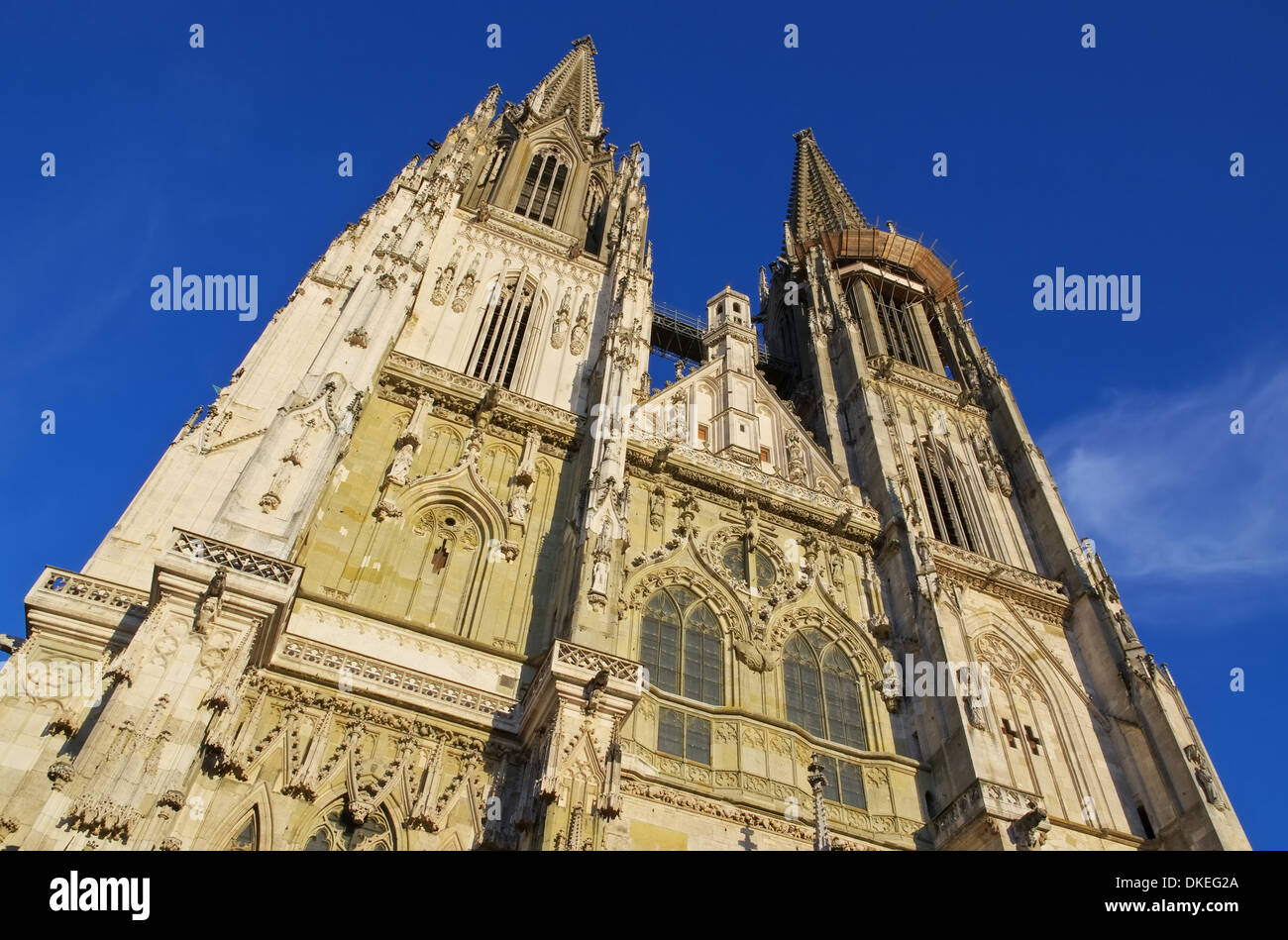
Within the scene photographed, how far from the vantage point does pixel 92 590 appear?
530 inches

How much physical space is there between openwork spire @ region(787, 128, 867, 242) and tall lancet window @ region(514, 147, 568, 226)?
1121 centimetres

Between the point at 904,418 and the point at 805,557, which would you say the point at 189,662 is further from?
the point at 904,418

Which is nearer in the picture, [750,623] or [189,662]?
[189,662]

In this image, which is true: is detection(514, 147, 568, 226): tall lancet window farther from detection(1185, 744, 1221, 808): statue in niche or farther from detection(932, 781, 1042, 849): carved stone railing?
detection(1185, 744, 1221, 808): statue in niche

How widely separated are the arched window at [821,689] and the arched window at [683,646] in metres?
1.51

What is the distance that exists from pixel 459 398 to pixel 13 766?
10866 mm

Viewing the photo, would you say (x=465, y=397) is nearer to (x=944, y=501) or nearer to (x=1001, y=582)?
(x=1001, y=582)

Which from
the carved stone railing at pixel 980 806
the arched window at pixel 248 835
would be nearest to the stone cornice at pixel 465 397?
the arched window at pixel 248 835

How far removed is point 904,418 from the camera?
1081 inches

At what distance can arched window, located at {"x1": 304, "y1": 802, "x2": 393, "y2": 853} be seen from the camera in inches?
489

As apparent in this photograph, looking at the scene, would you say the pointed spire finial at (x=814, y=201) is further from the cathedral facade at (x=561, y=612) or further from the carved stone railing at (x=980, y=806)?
the carved stone railing at (x=980, y=806)

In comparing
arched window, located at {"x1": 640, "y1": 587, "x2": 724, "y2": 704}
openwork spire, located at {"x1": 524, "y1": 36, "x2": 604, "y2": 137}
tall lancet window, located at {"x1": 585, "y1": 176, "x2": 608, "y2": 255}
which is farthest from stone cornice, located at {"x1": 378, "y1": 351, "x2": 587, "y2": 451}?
openwork spire, located at {"x1": 524, "y1": 36, "x2": 604, "y2": 137}

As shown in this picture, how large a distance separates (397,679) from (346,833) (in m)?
2.35
